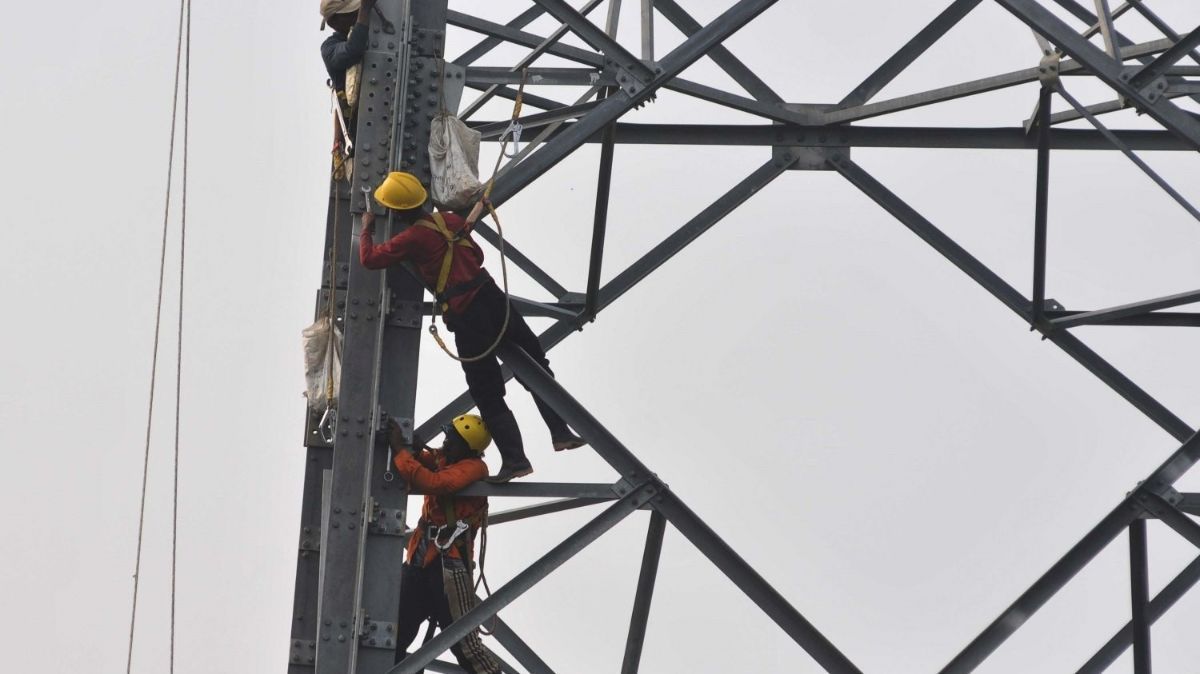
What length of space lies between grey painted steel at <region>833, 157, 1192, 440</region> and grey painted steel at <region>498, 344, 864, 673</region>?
14.1 ft

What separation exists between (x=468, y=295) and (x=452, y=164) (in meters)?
0.96

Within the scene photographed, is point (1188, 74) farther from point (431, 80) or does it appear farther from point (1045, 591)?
point (431, 80)

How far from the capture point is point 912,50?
695 inches

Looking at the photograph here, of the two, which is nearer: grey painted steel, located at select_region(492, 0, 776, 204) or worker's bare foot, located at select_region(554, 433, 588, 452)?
grey painted steel, located at select_region(492, 0, 776, 204)

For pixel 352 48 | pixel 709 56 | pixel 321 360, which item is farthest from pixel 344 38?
pixel 709 56

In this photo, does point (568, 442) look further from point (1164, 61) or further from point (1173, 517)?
point (1164, 61)

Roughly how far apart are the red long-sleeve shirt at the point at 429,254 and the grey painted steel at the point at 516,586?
181 cm

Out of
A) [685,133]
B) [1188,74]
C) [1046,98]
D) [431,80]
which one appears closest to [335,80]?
[431,80]

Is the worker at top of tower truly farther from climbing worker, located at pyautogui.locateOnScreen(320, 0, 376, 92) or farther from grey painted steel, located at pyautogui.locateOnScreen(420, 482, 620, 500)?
grey painted steel, located at pyautogui.locateOnScreen(420, 482, 620, 500)

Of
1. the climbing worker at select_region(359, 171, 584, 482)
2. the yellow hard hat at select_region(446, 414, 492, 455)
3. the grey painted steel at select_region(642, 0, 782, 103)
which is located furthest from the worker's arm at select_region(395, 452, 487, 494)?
the grey painted steel at select_region(642, 0, 782, 103)

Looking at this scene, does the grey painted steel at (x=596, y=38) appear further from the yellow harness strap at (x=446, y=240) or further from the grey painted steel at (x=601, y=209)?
the grey painted steel at (x=601, y=209)

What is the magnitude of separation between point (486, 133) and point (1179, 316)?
629 centimetres

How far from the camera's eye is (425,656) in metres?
14.1

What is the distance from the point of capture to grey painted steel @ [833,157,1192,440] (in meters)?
17.7
